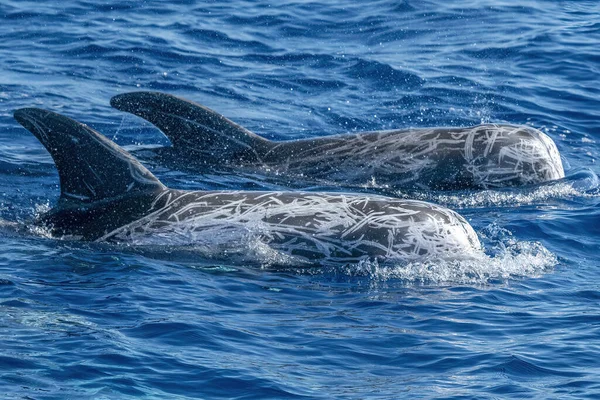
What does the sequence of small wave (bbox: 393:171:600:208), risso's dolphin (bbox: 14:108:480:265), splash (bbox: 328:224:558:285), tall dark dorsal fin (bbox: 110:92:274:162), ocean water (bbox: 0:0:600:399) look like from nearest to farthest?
ocean water (bbox: 0:0:600:399), splash (bbox: 328:224:558:285), risso's dolphin (bbox: 14:108:480:265), small wave (bbox: 393:171:600:208), tall dark dorsal fin (bbox: 110:92:274:162)

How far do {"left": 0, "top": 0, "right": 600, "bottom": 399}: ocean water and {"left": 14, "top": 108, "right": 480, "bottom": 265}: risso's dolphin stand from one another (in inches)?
10.1

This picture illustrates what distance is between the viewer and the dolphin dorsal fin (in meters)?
12.1

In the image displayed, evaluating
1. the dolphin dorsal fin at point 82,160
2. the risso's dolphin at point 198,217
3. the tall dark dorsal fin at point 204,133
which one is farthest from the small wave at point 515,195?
the dolphin dorsal fin at point 82,160

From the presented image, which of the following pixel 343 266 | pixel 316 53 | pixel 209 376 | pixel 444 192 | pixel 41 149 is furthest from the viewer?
pixel 316 53

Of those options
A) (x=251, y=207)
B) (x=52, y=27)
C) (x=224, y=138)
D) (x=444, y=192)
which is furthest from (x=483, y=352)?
(x=52, y=27)

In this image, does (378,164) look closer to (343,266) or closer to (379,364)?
(343,266)

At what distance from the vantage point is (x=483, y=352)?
1002 cm

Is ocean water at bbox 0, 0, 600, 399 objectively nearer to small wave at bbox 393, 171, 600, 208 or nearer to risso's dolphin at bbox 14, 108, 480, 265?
small wave at bbox 393, 171, 600, 208

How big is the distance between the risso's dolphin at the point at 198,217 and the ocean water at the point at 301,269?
26 cm

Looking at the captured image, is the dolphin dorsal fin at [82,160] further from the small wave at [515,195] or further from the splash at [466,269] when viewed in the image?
the small wave at [515,195]

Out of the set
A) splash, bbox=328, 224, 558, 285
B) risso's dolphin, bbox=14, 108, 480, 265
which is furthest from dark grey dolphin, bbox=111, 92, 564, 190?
risso's dolphin, bbox=14, 108, 480, 265

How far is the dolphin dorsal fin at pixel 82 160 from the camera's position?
1209 centimetres

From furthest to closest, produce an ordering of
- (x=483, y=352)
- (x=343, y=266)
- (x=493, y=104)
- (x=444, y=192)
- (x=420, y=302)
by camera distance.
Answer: (x=493, y=104)
(x=444, y=192)
(x=343, y=266)
(x=420, y=302)
(x=483, y=352)

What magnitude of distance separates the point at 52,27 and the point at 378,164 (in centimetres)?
1168
